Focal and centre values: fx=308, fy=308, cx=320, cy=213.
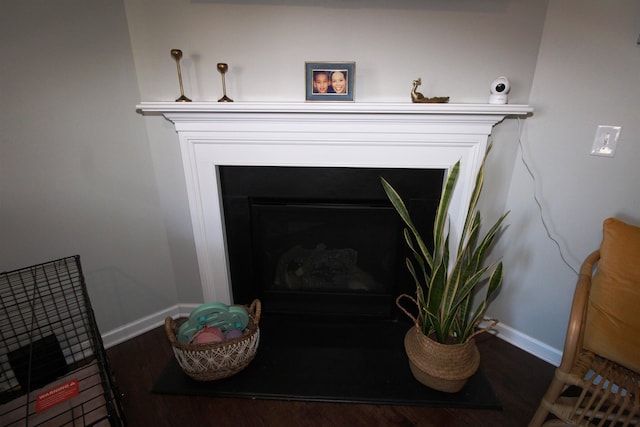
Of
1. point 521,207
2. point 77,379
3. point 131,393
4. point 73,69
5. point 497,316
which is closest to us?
point 77,379

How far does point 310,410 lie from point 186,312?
0.97 meters

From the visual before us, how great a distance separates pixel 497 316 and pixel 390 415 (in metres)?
0.88

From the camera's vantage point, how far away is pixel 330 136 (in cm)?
144

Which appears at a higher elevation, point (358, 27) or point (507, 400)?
point (358, 27)

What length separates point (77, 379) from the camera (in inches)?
46.4

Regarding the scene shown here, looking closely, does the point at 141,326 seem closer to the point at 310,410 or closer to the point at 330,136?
the point at 310,410

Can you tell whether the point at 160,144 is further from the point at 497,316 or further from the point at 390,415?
the point at 497,316

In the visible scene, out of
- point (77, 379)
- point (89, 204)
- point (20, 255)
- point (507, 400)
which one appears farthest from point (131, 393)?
point (507, 400)

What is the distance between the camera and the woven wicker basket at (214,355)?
133cm

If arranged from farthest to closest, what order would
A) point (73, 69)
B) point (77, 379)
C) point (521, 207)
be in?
point (521, 207) → point (73, 69) → point (77, 379)

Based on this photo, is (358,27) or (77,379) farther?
(358,27)

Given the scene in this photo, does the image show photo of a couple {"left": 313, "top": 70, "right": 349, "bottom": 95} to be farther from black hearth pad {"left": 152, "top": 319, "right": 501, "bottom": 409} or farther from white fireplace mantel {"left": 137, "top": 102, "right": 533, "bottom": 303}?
black hearth pad {"left": 152, "top": 319, "right": 501, "bottom": 409}

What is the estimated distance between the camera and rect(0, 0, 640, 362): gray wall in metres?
1.24

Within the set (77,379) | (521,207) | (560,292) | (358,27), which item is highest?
(358,27)
